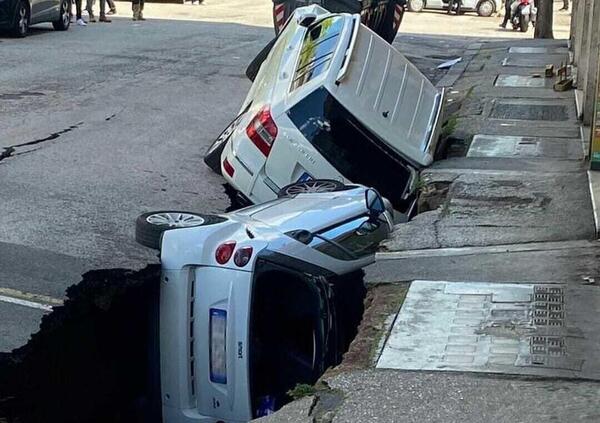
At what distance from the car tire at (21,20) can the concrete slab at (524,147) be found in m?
12.8

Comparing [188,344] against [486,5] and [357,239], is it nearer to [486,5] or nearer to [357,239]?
[357,239]

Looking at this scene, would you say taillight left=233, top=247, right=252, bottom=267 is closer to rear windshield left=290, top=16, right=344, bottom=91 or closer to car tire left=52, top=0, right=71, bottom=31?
rear windshield left=290, top=16, right=344, bottom=91

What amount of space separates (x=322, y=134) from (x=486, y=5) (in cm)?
3416

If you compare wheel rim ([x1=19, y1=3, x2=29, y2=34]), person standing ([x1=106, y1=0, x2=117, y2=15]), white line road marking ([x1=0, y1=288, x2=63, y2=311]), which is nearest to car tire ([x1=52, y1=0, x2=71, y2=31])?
wheel rim ([x1=19, y1=3, x2=29, y2=34])

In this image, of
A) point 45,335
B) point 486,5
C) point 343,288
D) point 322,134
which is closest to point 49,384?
point 45,335

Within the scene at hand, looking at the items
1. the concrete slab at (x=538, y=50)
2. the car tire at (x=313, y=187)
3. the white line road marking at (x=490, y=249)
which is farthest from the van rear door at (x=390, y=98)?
the concrete slab at (x=538, y=50)

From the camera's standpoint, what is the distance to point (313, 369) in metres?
5.61

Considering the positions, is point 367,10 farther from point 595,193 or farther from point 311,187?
point 311,187

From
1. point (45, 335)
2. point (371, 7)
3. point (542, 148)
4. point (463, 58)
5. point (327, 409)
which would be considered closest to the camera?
point (327, 409)

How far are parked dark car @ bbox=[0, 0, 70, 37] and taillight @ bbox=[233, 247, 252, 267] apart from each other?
1675 centimetres

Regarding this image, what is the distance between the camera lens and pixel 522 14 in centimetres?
3425

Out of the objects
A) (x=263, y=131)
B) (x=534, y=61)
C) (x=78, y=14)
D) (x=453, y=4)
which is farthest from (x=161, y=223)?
(x=453, y=4)

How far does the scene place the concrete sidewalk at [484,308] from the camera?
4.73m

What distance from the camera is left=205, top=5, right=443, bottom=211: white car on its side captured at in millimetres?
8742
